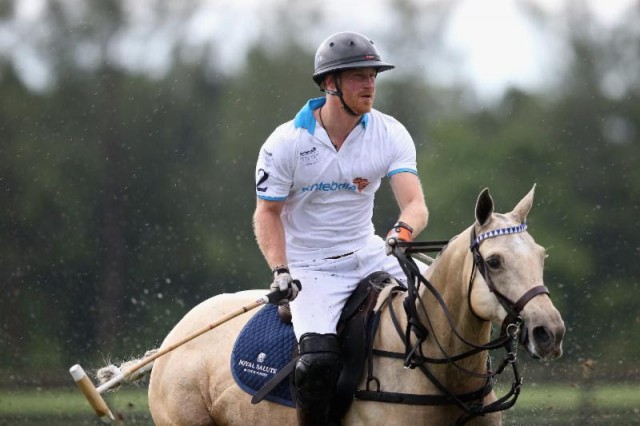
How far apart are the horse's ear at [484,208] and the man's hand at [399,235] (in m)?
0.63

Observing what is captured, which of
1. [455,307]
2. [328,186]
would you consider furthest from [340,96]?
[455,307]

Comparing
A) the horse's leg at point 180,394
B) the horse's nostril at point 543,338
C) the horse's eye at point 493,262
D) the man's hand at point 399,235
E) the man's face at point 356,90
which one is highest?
the man's face at point 356,90

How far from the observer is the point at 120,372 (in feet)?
26.0

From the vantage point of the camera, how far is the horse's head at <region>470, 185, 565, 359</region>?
5758 millimetres

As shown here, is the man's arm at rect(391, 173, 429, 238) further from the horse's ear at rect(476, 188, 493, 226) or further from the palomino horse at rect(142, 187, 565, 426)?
the horse's ear at rect(476, 188, 493, 226)

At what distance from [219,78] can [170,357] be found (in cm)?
2219

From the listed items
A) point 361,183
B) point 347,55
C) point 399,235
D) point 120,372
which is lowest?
point 120,372

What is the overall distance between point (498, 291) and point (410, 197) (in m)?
1.32

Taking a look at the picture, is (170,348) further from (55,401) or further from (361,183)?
(55,401)

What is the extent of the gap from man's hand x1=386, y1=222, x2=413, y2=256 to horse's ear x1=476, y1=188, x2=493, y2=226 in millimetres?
630

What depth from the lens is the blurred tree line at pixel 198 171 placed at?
80.2 feet

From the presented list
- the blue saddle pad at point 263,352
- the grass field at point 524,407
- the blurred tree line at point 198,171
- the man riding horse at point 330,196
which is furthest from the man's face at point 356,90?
the blurred tree line at point 198,171

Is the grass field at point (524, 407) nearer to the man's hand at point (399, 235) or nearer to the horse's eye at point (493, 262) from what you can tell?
the man's hand at point (399, 235)

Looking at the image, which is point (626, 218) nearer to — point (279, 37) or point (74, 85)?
point (279, 37)
